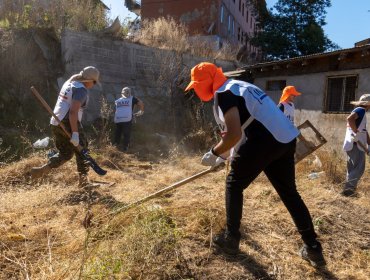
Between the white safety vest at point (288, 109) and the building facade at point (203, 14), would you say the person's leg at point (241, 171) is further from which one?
the building facade at point (203, 14)

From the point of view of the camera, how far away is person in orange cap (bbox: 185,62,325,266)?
2.55 metres

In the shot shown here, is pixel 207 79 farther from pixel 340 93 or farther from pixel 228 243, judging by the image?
pixel 340 93

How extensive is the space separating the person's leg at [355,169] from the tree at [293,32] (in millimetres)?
14676

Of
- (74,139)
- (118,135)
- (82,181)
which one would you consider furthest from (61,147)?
(118,135)

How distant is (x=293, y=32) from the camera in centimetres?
1867

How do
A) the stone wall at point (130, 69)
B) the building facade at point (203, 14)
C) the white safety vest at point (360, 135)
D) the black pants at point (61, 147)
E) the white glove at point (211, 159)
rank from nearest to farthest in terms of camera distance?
the white glove at point (211, 159)
the black pants at point (61, 147)
the white safety vest at point (360, 135)
the stone wall at point (130, 69)
the building facade at point (203, 14)

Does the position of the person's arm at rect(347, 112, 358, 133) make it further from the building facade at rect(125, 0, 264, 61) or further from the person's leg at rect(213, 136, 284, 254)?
the building facade at rect(125, 0, 264, 61)

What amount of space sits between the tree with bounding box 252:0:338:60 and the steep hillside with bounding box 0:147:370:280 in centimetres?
1505

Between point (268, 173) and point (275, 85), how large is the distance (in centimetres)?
777

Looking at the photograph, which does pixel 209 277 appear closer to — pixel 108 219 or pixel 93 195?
pixel 108 219

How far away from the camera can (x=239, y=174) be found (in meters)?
2.65

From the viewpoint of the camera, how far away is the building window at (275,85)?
980 cm

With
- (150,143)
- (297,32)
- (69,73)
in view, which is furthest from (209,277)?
(297,32)

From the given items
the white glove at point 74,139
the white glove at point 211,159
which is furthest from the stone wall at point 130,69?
the white glove at point 211,159
